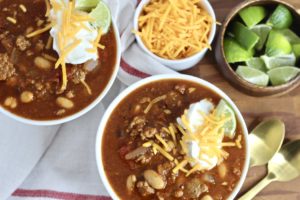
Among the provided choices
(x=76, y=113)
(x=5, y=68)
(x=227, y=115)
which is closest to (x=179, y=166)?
(x=227, y=115)

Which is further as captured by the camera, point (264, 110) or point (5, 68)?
point (264, 110)

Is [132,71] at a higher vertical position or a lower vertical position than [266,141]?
higher

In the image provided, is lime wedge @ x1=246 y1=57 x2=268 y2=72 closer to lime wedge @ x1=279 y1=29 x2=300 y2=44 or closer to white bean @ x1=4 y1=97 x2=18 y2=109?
lime wedge @ x1=279 y1=29 x2=300 y2=44

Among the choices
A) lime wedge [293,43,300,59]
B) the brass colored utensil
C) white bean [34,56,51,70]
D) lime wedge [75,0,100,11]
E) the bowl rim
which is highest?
lime wedge [75,0,100,11]

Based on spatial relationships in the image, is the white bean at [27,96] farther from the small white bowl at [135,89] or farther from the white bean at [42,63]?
the small white bowl at [135,89]

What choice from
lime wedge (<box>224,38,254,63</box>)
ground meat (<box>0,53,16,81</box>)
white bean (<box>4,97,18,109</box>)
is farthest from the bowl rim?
lime wedge (<box>224,38,254,63</box>)

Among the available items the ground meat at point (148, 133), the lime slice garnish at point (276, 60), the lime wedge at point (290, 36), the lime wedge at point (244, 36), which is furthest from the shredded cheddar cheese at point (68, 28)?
the lime wedge at point (290, 36)

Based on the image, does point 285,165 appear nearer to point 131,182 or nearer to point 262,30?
point 262,30
